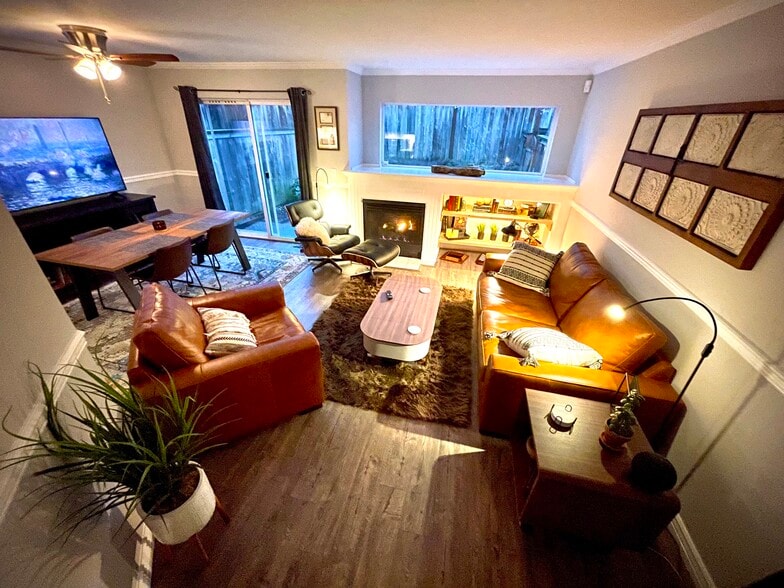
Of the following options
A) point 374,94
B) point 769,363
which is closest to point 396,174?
point 374,94

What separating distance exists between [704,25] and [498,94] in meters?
2.34

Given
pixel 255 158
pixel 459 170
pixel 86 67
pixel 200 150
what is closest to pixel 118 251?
pixel 86 67

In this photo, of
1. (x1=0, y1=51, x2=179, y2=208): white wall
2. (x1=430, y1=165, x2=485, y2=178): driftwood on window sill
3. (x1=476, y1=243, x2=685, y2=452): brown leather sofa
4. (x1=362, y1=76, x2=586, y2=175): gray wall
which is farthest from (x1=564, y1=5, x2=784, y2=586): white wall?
(x1=0, y1=51, x2=179, y2=208): white wall

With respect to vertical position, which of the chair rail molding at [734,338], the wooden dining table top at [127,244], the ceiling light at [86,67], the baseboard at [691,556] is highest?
the ceiling light at [86,67]

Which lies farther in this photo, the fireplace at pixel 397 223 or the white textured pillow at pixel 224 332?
the fireplace at pixel 397 223

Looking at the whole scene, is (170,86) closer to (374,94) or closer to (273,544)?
(374,94)

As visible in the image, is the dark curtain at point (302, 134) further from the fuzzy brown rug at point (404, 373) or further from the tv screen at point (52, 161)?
the tv screen at point (52, 161)

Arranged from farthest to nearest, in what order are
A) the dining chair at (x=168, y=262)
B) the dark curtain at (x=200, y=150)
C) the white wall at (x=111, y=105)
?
the dark curtain at (x=200, y=150) → the white wall at (x=111, y=105) → the dining chair at (x=168, y=262)

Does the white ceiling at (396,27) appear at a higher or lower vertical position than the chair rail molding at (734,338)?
higher

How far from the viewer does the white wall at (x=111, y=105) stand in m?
3.23

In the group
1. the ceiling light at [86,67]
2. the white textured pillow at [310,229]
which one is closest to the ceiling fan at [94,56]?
the ceiling light at [86,67]

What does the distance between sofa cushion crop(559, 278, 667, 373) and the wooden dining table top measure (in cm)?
355

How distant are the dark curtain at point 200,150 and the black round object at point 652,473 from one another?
559cm

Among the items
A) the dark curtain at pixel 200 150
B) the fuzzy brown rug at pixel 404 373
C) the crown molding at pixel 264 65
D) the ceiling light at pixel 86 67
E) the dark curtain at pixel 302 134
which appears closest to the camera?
the fuzzy brown rug at pixel 404 373
